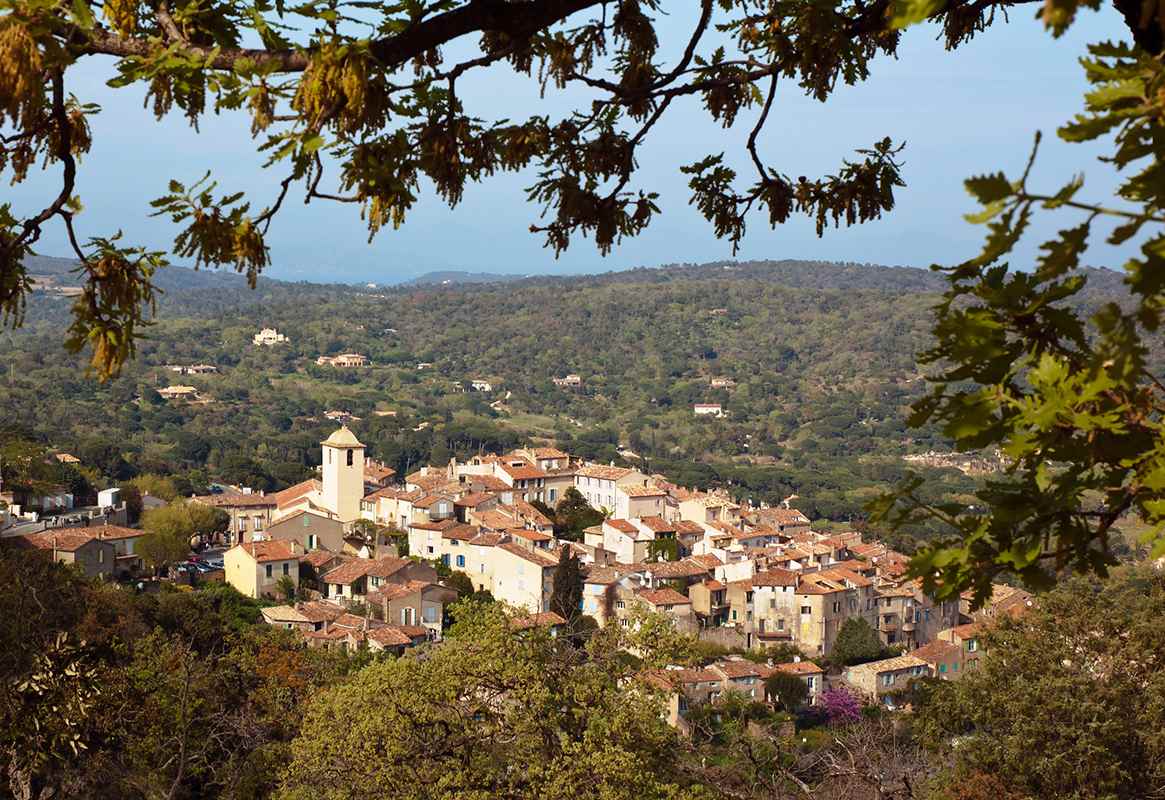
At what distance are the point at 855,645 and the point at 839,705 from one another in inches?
236

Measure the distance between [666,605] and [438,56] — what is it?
29.7m

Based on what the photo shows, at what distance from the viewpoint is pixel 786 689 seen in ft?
87.7

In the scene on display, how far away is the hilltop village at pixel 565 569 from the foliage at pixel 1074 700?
41.6 feet

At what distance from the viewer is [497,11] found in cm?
243

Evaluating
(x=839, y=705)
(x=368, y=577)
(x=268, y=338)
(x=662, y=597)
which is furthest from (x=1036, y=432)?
(x=268, y=338)

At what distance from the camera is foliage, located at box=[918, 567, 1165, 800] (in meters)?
10.4

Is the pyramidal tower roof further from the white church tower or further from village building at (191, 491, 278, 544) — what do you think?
village building at (191, 491, 278, 544)

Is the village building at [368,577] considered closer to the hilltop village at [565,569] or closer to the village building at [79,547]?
the hilltop village at [565,569]

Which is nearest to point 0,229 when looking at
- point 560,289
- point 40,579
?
point 40,579

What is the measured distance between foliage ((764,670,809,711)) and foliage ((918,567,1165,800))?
599 inches

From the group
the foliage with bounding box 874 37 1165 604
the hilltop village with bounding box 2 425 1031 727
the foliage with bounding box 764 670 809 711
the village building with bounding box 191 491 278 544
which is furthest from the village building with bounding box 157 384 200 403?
the foliage with bounding box 874 37 1165 604

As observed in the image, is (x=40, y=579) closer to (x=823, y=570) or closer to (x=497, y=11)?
(x=497, y=11)

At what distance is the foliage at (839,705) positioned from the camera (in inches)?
971

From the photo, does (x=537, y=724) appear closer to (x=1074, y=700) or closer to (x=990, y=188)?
(x=1074, y=700)
